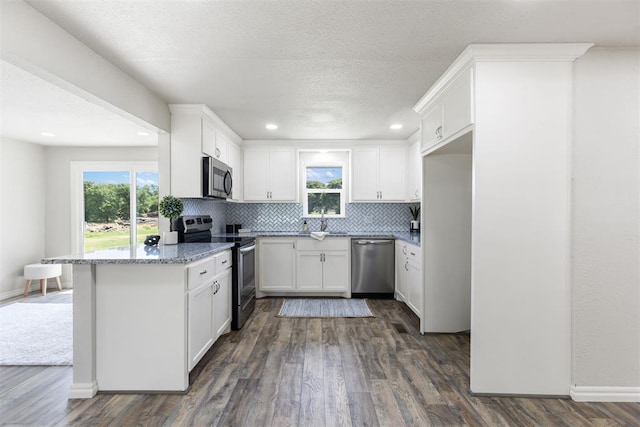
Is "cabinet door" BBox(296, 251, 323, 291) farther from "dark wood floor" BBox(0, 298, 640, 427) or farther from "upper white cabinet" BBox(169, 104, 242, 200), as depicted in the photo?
"upper white cabinet" BBox(169, 104, 242, 200)

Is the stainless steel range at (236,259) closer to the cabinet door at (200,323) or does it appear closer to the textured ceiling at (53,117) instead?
the cabinet door at (200,323)

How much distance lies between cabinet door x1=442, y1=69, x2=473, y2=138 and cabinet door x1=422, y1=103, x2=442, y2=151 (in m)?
A: 0.11

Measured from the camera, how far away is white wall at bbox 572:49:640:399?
218cm

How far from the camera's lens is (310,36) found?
6.82 ft

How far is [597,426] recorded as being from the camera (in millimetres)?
1898

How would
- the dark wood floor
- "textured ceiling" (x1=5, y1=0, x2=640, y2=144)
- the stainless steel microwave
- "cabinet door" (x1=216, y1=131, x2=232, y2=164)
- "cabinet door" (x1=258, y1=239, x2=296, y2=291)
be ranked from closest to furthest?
"textured ceiling" (x1=5, y1=0, x2=640, y2=144)
the dark wood floor
the stainless steel microwave
"cabinet door" (x1=216, y1=131, x2=232, y2=164)
"cabinet door" (x1=258, y1=239, x2=296, y2=291)

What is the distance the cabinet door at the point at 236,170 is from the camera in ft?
14.9

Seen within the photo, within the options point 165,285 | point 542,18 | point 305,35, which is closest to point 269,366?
point 165,285

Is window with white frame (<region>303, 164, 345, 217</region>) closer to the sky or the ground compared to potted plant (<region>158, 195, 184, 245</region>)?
closer to the sky

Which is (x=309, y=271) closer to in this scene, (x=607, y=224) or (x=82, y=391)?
(x=82, y=391)

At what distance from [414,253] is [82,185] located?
532 cm

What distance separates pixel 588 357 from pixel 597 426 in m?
0.44

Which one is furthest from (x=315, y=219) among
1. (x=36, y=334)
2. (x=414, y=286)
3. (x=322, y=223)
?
(x=36, y=334)

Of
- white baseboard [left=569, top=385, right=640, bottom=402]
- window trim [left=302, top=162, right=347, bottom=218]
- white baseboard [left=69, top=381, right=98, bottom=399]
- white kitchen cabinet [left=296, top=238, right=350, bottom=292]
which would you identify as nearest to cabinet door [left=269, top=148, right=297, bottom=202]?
window trim [left=302, top=162, right=347, bottom=218]
